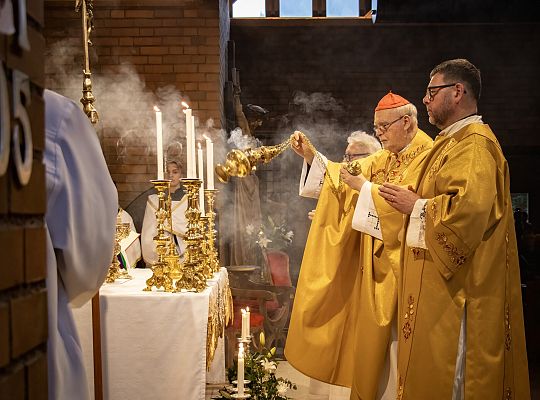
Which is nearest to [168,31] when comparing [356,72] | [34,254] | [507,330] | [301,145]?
[301,145]

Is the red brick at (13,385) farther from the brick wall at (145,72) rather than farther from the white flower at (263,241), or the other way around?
the white flower at (263,241)

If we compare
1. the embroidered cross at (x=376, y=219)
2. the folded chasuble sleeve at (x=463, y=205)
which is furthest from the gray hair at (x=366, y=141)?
the folded chasuble sleeve at (x=463, y=205)

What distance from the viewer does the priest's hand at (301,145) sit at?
3801 mm

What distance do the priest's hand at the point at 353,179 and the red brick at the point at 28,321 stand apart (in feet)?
8.68

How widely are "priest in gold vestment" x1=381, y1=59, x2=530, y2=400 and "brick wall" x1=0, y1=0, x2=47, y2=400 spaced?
1.95 m

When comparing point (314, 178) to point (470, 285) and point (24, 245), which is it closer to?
point (470, 285)

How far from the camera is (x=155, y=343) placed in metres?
2.64

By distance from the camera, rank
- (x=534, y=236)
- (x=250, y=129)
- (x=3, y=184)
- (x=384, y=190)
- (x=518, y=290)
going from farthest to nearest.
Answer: (x=250, y=129) → (x=534, y=236) → (x=384, y=190) → (x=518, y=290) → (x=3, y=184)

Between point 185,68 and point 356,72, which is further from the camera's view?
point 356,72

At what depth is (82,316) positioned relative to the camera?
2.62 meters

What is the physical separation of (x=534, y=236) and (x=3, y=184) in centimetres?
636

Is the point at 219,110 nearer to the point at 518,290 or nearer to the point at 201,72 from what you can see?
the point at 201,72

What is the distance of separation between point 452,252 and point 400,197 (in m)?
0.43

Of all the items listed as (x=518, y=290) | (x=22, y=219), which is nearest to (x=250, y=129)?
(x=518, y=290)
